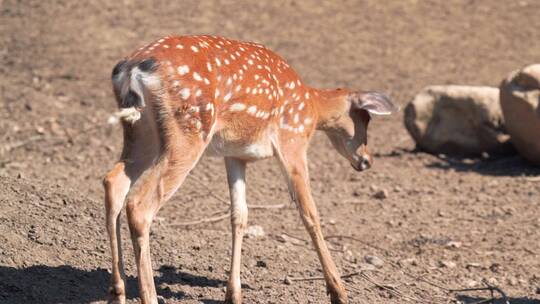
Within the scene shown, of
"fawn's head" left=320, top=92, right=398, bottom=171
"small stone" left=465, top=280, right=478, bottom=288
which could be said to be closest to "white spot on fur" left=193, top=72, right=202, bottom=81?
"fawn's head" left=320, top=92, right=398, bottom=171

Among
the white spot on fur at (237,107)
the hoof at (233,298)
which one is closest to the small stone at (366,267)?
the hoof at (233,298)

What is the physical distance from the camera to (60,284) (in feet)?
20.5

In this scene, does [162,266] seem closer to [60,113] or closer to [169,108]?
[169,108]

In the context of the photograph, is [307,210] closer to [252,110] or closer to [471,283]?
[252,110]

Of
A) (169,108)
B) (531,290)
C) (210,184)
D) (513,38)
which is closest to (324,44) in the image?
(513,38)

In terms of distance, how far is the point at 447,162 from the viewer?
1096 cm

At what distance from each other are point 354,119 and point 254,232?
1.21 metres

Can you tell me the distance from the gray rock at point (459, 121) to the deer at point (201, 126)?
3.48 m

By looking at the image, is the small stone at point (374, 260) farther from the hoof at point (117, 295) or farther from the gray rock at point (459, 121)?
the gray rock at point (459, 121)

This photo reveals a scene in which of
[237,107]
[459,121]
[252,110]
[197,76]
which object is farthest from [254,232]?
[459,121]

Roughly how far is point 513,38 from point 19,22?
737 centimetres

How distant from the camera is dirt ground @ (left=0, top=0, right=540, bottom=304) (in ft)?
22.8

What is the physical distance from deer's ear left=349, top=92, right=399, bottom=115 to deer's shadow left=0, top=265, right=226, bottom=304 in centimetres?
187

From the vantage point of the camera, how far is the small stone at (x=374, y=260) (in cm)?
773
